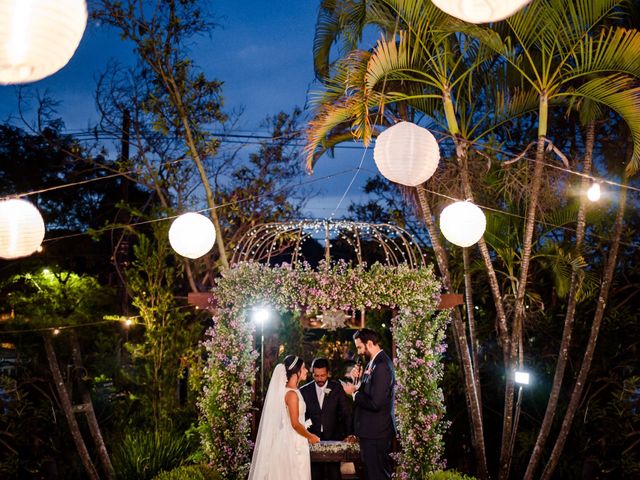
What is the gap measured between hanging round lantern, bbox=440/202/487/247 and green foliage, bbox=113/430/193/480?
162 inches

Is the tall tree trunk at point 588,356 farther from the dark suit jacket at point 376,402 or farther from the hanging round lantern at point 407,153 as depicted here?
the hanging round lantern at point 407,153

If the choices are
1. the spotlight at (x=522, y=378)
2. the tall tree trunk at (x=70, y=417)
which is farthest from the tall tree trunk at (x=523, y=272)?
the tall tree trunk at (x=70, y=417)

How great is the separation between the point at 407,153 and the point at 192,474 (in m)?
3.81

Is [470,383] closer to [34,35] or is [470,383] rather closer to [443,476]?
[443,476]

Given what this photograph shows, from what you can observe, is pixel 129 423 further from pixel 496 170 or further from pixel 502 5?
pixel 502 5

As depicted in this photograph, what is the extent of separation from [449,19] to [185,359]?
5.57m

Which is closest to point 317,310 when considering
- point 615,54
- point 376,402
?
point 376,402

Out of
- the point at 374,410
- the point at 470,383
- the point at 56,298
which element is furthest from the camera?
the point at 56,298

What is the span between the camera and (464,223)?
6324mm

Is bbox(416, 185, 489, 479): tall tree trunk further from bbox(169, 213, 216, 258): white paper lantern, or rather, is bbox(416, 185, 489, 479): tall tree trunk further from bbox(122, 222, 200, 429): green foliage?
bbox(122, 222, 200, 429): green foliage

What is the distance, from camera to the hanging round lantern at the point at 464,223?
6332 mm

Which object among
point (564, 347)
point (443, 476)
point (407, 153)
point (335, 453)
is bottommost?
point (443, 476)

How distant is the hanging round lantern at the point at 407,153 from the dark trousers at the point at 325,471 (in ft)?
11.9

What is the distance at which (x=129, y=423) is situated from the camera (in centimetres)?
857
